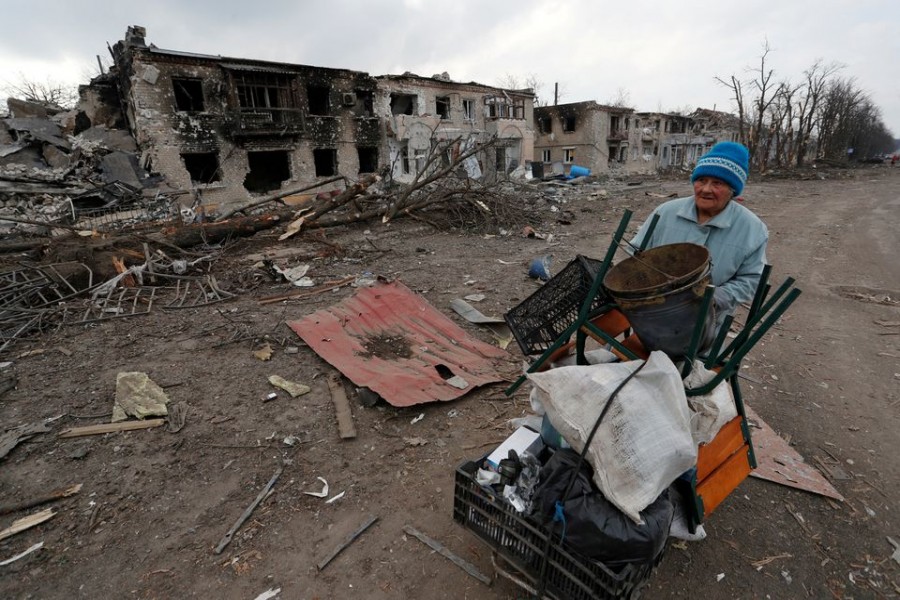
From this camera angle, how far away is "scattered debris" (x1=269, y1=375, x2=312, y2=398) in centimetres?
375

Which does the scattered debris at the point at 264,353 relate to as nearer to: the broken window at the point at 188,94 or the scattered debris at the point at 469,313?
the scattered debris at the point at 469,313

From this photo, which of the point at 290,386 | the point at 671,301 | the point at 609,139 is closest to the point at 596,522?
the point at 671,301

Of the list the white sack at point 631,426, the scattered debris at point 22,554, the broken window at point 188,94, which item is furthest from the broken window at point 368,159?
the white sack at point 631,426

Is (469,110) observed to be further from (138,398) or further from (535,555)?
(535,555)

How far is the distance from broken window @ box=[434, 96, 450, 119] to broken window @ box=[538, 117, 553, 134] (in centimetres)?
1360

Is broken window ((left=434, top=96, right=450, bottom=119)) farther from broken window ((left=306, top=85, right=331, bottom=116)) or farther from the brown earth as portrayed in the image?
the brown earth

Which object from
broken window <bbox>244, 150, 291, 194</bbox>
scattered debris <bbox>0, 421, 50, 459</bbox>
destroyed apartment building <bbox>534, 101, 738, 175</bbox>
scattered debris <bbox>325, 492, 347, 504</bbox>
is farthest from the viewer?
destroyed apartment building <bbox>534, 101, 738, 175</bbox>

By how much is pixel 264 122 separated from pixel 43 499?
17724 millimetres

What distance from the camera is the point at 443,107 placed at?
23.7 metres

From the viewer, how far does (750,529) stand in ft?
8.04

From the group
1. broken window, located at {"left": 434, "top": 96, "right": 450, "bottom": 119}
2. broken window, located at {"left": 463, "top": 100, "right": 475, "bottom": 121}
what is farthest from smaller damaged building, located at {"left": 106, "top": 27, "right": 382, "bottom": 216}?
broken window, located at {"left": 463, "top": 100, "right": 475, "bottom": 121}

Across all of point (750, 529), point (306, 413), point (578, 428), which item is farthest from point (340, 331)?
point (750, 529)

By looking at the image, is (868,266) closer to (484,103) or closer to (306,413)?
(306,413)

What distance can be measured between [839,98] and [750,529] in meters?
55.1
